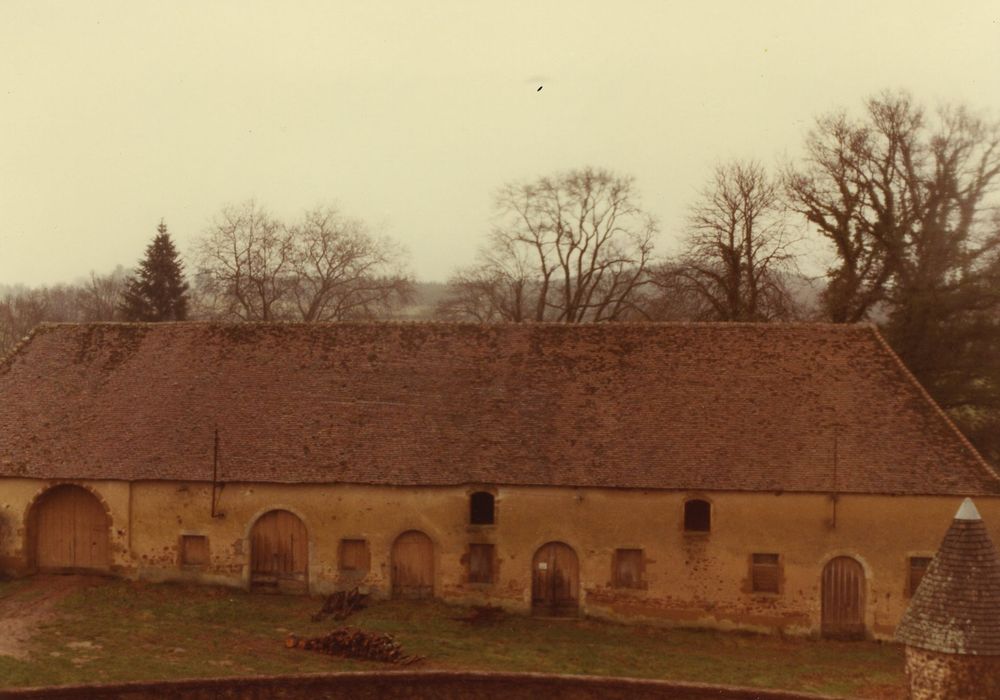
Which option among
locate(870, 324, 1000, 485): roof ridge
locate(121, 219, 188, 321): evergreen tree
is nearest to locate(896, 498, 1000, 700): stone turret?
locate(870, 324, 1000, 485): roof ridge

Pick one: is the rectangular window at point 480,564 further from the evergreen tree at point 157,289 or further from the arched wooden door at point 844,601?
the evergreen tree at point 157,289

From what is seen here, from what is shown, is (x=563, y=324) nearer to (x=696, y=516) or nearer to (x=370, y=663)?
(x=696, y=516)

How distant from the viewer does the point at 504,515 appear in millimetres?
26609

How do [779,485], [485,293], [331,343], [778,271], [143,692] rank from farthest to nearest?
1. [485,293]
2. [778,271]
3. [331,343]
4. [779,485]
5. [143,692]

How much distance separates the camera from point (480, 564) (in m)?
26.9

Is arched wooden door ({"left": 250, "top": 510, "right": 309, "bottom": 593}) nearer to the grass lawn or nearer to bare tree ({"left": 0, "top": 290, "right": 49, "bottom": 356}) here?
the grass lawn

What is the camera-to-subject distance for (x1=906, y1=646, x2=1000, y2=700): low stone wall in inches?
656

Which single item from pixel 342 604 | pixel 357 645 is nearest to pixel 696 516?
pixel 357 645

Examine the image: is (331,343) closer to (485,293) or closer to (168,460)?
(168,460)

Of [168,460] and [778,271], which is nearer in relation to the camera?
[168,460]

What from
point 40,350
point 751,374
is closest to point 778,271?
point 751,374

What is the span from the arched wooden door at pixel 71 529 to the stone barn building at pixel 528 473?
0.07 metres

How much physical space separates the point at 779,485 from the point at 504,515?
7.43 m

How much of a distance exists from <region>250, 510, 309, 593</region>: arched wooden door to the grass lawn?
0.43 meters
